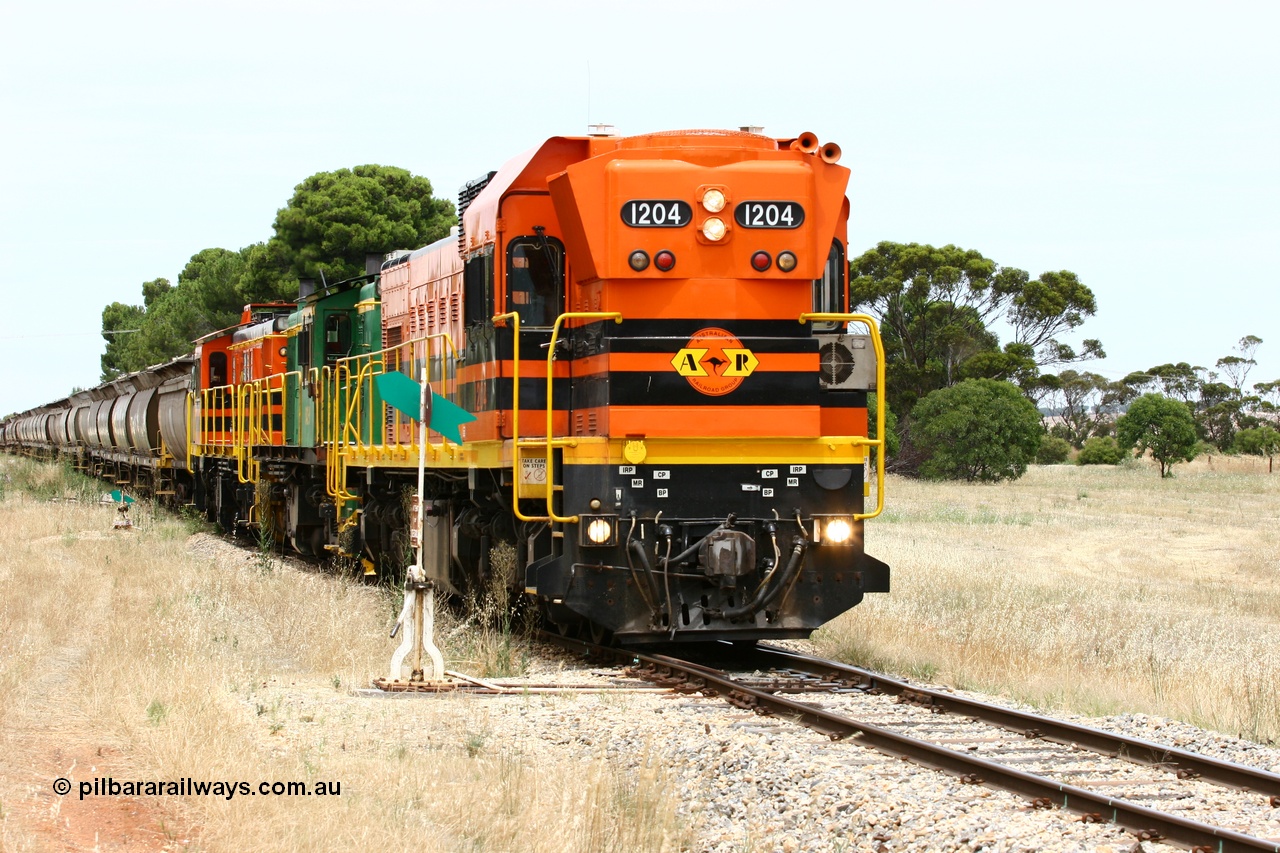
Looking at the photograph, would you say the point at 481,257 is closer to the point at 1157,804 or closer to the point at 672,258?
the point at 672,258

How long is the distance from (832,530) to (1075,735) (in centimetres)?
279

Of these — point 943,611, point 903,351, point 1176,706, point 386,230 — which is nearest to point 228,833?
point 1176,706

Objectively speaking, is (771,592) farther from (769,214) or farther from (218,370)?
(218,370)

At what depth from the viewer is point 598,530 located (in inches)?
403

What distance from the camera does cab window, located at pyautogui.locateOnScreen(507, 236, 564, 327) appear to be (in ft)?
36.4

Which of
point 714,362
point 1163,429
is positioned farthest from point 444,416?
point 1163,429

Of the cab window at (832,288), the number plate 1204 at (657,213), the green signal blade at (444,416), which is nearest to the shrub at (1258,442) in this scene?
the cab window at (832,288)

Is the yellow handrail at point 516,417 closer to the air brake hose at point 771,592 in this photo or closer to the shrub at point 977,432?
the air brake hose at point 771,592

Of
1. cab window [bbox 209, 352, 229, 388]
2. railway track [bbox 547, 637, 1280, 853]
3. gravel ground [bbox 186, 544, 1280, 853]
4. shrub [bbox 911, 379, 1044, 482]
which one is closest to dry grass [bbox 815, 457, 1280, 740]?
railway track [bbox 547, 637, 1280, 853]

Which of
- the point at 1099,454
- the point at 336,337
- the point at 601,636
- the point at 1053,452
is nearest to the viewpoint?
the point at 601,636

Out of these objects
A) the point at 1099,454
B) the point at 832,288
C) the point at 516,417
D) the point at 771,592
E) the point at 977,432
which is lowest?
the point at 771,592

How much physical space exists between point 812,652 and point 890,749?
444cm

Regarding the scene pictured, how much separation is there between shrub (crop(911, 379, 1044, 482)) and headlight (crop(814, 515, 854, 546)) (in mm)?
41431

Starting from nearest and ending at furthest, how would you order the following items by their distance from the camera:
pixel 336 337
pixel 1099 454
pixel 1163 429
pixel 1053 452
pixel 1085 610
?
pixel 1085 610 → pixel 336 337 → pixel 1163 429 → pixel 1099 454 → pixel 1053 452
